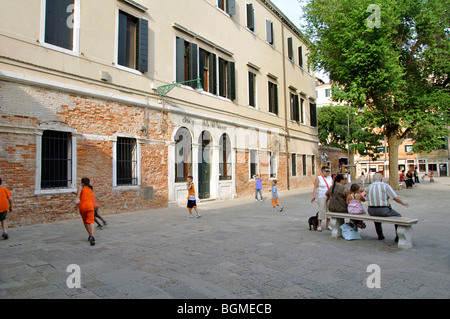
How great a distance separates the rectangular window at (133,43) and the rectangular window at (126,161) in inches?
108

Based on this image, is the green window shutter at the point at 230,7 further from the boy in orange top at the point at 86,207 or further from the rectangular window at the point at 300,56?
the boy in orange top at the point at 86,207

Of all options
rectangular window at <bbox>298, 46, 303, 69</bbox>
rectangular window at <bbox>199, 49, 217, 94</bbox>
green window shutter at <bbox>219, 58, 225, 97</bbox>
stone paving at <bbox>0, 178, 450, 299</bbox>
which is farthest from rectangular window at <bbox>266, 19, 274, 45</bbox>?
stone paving at <bbox>0, 178, 450, 299</bbox>

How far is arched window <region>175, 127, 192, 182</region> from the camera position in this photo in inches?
523

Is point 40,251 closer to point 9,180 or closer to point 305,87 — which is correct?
point 9,180

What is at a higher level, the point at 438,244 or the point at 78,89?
the point at 78,89

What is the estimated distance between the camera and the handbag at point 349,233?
6.29m

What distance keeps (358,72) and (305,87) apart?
1054cm

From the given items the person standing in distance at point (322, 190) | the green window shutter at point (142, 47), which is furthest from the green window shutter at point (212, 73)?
the person standing in distance at point (322, 190)

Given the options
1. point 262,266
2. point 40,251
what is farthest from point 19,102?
→ point 262,266

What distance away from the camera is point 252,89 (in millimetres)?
18625

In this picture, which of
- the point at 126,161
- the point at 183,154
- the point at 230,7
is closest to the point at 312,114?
the point at 230,7

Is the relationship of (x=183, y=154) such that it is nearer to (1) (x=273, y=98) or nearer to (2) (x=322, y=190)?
(2) (x=322, y=190)

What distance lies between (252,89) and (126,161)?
10.0 meters
